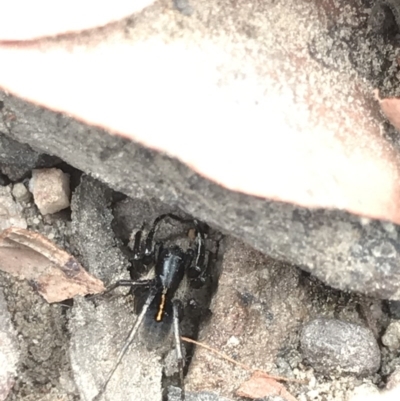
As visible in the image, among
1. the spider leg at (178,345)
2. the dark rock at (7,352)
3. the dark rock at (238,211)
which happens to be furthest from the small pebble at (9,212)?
the spider leg at (178,345)

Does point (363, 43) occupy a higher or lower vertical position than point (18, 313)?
higher

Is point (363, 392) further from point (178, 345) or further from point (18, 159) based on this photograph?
point (18, 159)

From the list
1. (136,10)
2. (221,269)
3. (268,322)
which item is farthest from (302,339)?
(136,10)

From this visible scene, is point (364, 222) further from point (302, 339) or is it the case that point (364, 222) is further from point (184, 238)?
point (184, 238)

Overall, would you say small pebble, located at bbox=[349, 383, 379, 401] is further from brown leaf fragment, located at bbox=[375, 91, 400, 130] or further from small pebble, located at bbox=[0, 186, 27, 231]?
small pebble, located at bbox=[0, 186, 27, 231]

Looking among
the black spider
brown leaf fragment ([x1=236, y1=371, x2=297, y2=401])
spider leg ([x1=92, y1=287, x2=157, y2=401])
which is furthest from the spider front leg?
brown leaf fragment ([x1=236, y1=371, x2=297, y2=401])

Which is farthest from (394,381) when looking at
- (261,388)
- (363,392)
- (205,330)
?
(205,330)

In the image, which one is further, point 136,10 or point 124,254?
point 124,254
